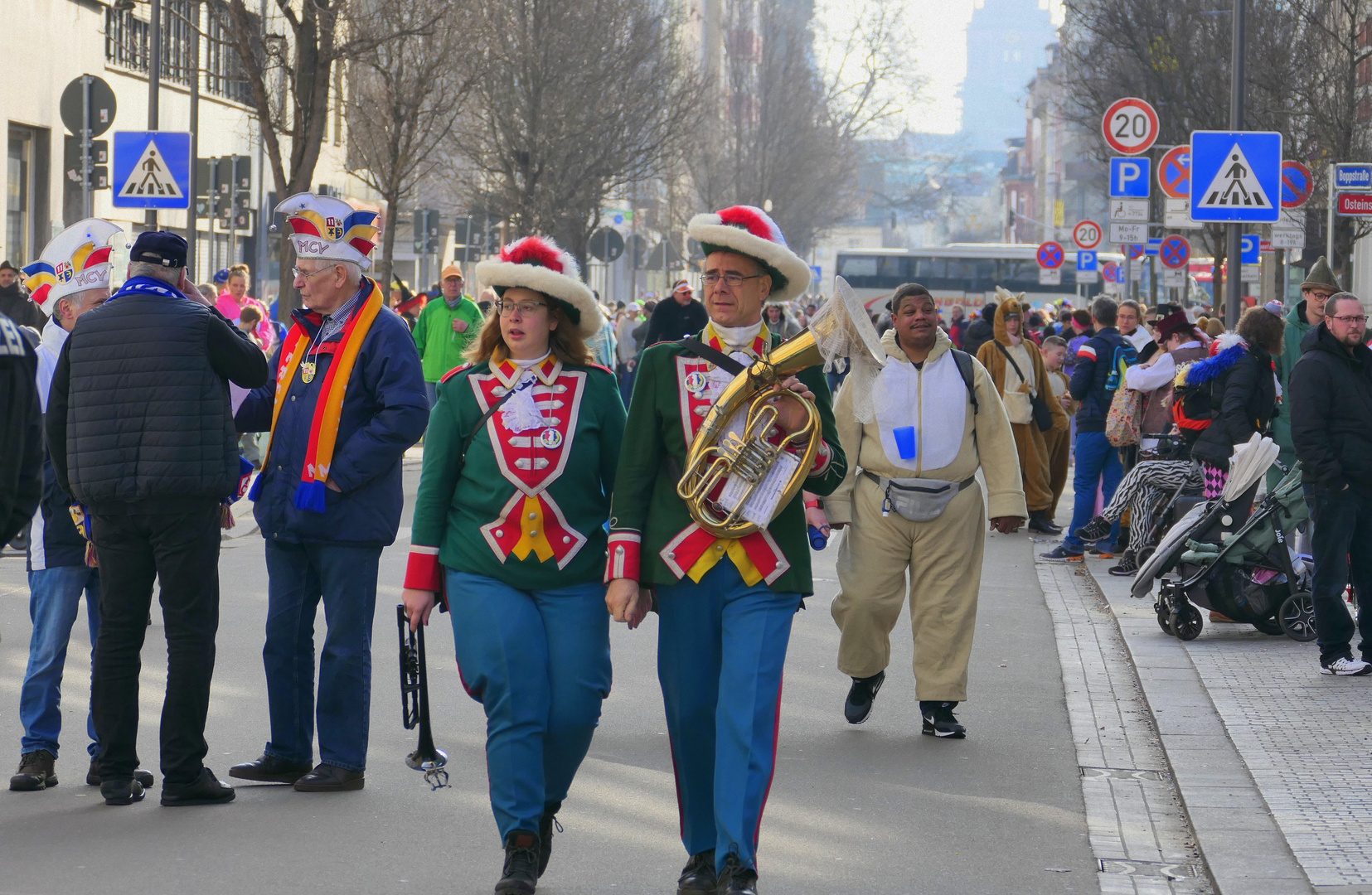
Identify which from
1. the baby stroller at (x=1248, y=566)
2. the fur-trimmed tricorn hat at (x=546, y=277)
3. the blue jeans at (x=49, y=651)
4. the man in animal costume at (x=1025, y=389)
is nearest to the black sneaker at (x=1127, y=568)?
the man in animal costume at (x=1025, y=389)

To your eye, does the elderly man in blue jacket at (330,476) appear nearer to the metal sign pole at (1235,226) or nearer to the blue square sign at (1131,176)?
the metal sign pole at (1235,226)

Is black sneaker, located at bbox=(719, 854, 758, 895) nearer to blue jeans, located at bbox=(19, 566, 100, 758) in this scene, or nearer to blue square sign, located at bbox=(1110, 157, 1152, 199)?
blue jeans, located at bbox=(19, 566, 100, 758)

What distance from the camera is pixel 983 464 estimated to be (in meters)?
7.70

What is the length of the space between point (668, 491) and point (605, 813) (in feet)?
5.36

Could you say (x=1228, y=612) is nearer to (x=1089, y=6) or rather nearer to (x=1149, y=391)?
(x=1149, y=391)

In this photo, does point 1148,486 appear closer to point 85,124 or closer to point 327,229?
point 327,229

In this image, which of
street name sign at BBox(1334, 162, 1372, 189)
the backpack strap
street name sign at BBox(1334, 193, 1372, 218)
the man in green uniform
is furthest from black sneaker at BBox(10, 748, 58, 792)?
street name sign at BBox(1334, 162, 1372, 189)

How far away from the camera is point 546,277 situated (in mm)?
5289

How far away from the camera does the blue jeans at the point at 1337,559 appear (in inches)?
344

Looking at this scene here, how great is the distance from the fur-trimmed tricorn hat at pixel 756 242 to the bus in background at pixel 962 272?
171ft

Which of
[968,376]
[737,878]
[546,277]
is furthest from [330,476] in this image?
[968,376]

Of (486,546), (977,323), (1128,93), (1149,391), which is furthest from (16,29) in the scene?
(486,546)

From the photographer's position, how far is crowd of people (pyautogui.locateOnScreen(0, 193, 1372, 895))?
16.5 ft

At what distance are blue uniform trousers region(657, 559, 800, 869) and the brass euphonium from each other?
168 millimetres
